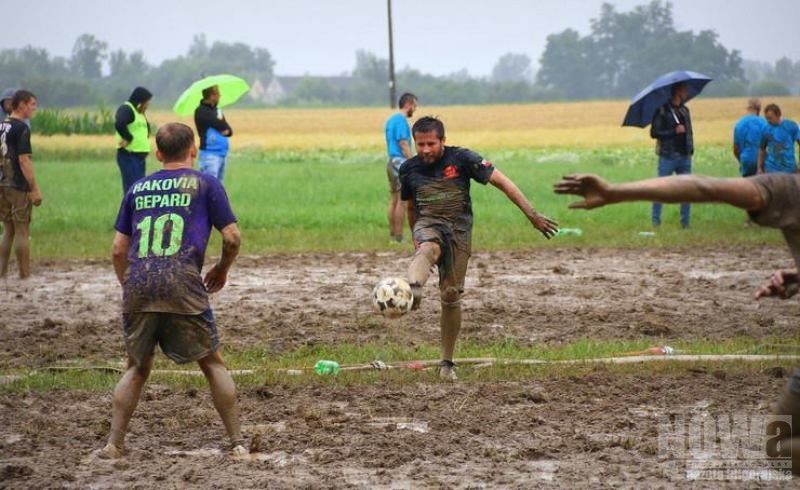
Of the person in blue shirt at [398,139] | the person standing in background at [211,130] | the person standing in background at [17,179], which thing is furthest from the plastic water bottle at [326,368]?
the person standing in background at [211,130]

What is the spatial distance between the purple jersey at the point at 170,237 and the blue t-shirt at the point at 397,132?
10766 millimetres

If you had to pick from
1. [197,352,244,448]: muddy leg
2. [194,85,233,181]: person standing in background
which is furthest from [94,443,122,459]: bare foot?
[194,85,233,181]: person standing in background

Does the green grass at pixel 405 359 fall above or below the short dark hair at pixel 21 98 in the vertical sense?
below

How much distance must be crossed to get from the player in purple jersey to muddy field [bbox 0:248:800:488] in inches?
18.1

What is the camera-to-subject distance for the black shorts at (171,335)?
25.1 feet

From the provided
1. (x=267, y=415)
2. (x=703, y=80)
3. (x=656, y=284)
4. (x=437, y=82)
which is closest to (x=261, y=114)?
(x=437, y=82)

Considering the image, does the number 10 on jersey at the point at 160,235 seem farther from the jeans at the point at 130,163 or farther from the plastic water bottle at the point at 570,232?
the plastic water bottle at the point at 570,232

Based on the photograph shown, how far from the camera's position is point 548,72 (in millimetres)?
139500

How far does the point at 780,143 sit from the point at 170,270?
14.8 metres

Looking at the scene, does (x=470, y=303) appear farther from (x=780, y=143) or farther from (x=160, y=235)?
(x=780, y=143)

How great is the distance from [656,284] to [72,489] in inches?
369

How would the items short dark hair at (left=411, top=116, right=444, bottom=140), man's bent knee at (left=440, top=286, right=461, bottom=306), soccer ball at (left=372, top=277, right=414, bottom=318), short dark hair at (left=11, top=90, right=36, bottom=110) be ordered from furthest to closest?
short dark hair at (left=11, top=90, right=36, bottom=110)
man's bent knee at (left=440, top=286, right=461, bottom=306)
short dark hair at (left=411, top=116, right=444, bottom=140)
soccer ball at (left=372, top=277, right=414, bottom=318)

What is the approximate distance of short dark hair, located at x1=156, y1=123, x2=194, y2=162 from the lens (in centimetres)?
778

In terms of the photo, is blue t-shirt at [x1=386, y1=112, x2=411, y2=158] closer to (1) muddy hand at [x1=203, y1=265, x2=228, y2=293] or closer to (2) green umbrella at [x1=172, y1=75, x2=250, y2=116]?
(2) green umbrella at [x1=172, y1=75, x2=250, y2=116]
